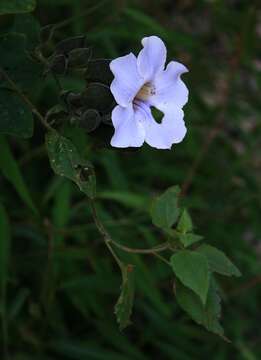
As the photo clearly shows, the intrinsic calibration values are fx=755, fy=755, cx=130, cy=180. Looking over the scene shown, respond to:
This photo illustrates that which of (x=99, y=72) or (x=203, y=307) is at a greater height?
(x=99, y=72)

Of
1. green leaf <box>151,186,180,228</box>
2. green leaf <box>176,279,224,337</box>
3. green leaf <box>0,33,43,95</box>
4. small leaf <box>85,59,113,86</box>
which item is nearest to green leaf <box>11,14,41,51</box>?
green leaf <box>0,33,43,95</box>

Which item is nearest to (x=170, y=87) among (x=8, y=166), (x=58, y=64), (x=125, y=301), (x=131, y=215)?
(x=58, y=64)

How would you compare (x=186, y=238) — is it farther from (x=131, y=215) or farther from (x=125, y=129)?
(x=131, y=215)

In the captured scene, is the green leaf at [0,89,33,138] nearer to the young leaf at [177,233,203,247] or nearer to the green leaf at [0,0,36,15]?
the green leaf at [0,0,36,15]

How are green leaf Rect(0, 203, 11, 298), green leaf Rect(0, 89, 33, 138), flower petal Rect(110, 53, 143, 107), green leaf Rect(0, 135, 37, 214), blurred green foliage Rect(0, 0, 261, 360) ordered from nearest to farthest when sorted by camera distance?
1. flower petal Rect(110, 53, 143, 107)
2. green leaf Rect(0, 89, 33, 138)
3. green leaf Rect(0, 135, 37, 214)
4. green leaf Rect(0, 203, 11, 298)
5. blurred green foliage Rect(0, 0, 261, 360)

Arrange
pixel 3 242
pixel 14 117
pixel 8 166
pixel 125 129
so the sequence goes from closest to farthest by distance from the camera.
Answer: pixel 125 129 → pixel 14 117 → pixel 8 166 → pixel 3 242
